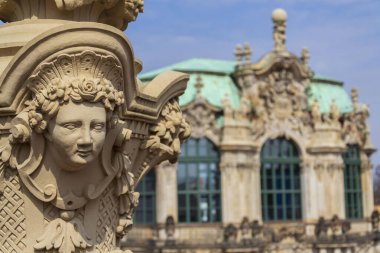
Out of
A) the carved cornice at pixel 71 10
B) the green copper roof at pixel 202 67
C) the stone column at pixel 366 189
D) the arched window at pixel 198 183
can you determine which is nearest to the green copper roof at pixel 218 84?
the green copper roof at pixel 202 67

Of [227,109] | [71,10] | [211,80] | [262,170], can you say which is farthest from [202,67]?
[71,10]

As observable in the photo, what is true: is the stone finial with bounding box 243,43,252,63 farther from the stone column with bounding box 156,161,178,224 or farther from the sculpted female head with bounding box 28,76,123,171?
the sculpted female head with bounding box 28,76,123,171

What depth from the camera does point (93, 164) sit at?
15.3ft

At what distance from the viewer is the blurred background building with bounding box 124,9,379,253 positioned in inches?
1423

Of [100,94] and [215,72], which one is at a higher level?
[215,72]

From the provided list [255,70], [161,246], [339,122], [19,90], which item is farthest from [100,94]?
[339,122]

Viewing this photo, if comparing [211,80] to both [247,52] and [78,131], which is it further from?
[78,131]

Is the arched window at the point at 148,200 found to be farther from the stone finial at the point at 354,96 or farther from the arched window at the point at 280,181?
the stone finial at the point at 354,96

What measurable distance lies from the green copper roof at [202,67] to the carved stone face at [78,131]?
32.8 metres

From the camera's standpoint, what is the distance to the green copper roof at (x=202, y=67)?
38.3 m

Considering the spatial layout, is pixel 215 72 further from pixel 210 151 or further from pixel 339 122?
pixel 339 122

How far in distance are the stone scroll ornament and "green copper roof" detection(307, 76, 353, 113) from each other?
3655 centimetres

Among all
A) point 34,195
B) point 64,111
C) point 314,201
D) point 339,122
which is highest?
point 339,122

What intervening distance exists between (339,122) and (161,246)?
12.8 metres
